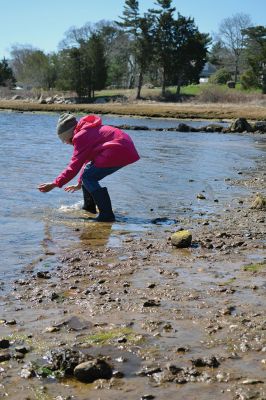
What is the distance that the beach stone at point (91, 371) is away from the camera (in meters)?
3.11

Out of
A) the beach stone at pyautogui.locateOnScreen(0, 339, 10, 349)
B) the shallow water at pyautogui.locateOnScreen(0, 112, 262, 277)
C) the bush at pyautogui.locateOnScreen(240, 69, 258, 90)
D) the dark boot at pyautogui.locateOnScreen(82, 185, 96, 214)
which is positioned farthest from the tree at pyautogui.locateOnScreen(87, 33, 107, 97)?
the beach stone at pyautogui.locateOnScreen(0, 339, 10, 349)

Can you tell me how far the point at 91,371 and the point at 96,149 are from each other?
4928 mm

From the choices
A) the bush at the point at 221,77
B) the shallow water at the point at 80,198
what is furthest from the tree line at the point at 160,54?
the shallow water at the point at 80,198

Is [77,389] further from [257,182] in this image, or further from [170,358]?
[257,182]

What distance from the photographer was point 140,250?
6223 mm

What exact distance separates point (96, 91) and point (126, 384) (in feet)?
288

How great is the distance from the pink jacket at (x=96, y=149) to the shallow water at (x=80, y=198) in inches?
29.5

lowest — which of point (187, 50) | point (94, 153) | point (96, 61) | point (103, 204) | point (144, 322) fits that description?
point (144, 322)

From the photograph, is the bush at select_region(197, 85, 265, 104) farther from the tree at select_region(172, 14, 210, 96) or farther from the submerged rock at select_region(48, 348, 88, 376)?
the submerged rock at select_region(48, 348, 88, 376)

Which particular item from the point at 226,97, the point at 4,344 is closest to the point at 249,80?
the point at 226,97

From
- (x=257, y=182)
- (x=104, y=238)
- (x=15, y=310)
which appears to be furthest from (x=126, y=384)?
(x=257, y=182)

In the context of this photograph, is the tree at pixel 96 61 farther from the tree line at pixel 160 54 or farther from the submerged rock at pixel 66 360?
the submerged rock at pixel 66 360

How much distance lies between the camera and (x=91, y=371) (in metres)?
3.11

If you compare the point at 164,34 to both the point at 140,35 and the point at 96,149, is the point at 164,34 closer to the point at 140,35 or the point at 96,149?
the point at 140,35
